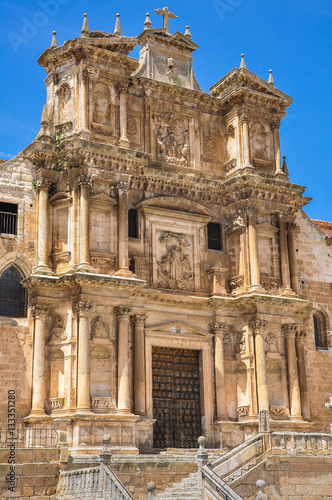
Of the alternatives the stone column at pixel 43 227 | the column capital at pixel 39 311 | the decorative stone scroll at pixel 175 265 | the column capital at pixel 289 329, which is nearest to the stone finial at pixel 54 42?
the stone column at pixel 43 227

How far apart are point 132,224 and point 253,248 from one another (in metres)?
4.41

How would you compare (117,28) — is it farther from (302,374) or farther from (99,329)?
(302,374)

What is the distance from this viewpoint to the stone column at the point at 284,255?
27.8 meters

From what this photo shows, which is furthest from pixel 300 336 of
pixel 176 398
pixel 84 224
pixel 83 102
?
pixel 83 102

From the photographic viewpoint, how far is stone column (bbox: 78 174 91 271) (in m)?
24.1

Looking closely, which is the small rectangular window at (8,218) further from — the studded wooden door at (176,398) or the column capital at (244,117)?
the column capital at (244,117)

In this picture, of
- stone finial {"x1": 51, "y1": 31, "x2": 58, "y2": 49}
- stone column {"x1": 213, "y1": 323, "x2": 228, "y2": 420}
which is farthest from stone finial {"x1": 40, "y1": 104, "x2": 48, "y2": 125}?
stone column {"x1": 213, "y1": 323, "x2": 228, "y2": 420}

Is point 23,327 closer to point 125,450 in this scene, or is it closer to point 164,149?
point 125,450

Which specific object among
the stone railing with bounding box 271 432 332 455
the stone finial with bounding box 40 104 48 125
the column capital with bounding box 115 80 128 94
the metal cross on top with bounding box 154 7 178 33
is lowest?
the stone railing with bounding box 271 432 332 455

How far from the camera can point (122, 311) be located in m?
24.1

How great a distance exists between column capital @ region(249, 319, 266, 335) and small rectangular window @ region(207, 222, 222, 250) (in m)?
3.31

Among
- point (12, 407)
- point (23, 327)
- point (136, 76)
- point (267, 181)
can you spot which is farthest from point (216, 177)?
point (12, 407)

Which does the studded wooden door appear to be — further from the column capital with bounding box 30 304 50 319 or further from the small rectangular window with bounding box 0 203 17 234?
the small rectangular window with bounding box 0 203 17 234

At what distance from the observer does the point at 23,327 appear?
78.8 ft
